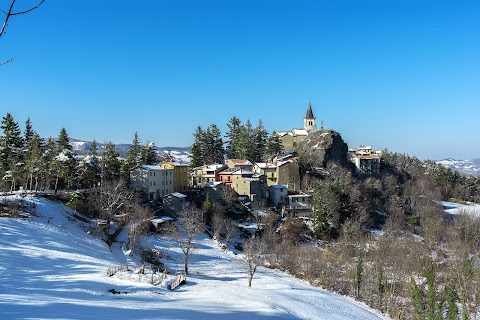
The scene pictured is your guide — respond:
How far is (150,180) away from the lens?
2138 inches

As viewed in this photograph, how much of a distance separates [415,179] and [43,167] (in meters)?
88.2

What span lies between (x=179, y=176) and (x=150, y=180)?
29.7 feet

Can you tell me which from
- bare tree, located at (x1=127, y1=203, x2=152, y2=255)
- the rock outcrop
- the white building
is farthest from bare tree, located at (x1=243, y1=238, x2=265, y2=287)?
the rock outcrop

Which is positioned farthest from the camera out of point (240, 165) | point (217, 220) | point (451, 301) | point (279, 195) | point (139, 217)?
point (240, 165)

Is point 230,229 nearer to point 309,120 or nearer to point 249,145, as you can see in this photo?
point 249,145

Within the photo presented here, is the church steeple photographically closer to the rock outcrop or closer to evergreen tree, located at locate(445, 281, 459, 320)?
the rock outcrop

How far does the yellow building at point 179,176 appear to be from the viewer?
2417 inches

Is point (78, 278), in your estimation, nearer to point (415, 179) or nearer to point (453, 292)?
point (453, 292)

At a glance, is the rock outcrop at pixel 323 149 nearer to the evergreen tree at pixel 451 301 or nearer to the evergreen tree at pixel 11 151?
the evergreen tree at pixel 451 301

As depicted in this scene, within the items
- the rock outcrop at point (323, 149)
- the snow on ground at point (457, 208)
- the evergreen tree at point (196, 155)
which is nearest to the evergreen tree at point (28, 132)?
the evergreen tree at point (196, 155)

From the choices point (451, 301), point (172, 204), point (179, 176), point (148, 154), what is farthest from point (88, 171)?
point (451, 301)

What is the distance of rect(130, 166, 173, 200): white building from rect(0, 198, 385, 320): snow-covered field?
15033mm

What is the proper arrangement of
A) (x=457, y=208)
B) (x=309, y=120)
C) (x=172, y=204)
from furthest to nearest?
(x=309, y=120)
(x=457, y=208)
(x=172, y=204)

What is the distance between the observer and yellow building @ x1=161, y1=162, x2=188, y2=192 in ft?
201
